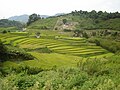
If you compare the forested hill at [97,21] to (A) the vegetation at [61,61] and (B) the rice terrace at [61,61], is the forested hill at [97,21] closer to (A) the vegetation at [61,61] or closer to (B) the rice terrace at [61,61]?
(B) the rice terrace at [61,61]

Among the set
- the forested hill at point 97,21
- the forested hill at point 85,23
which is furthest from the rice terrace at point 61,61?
the forested hill at point 97,21

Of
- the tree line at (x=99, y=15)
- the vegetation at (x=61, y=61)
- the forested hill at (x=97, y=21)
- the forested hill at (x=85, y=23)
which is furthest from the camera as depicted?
the tree line at (x=99, y=15)

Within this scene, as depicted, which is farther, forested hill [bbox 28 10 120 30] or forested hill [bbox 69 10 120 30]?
forested hill [bbox 69 10 120 30]

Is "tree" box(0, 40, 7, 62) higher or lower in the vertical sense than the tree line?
lower

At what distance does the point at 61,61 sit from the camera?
53844 mm

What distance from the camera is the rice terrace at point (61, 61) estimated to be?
15.3m

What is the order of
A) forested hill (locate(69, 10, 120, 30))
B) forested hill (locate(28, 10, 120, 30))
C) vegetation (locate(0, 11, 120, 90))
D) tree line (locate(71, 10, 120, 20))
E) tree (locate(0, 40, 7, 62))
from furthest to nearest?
tree line (locate(71, 10, 120, 20))
forested hill (locate(69, 10, 120, 30))
forested hill (locate(28, 10, 120, 30))
tree (locate(0, 40, 7, 62))
vegetation (locate(0, 11, 120, 90))

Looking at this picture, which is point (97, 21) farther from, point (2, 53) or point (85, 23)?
point (2, 53)

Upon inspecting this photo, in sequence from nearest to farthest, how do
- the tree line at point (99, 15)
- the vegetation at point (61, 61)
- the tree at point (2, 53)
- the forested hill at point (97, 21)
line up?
the vegetation at point (61, 61) → the tree at point (2, 53) → the forested hill at point (97, 21) → the tree line at point (99, 15)

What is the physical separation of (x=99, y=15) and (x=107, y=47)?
91.5m

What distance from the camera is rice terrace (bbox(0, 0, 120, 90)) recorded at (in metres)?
15.3

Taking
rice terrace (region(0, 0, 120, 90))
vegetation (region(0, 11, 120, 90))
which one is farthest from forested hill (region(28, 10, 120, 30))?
vegetation (region(0, 11, 120, 90))

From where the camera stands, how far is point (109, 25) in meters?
137

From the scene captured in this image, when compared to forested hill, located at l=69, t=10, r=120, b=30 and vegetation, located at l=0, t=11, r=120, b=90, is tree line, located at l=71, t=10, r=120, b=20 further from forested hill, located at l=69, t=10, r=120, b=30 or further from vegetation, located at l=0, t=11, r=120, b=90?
vegetation, located at l=0, t=11, r=120, b=90
